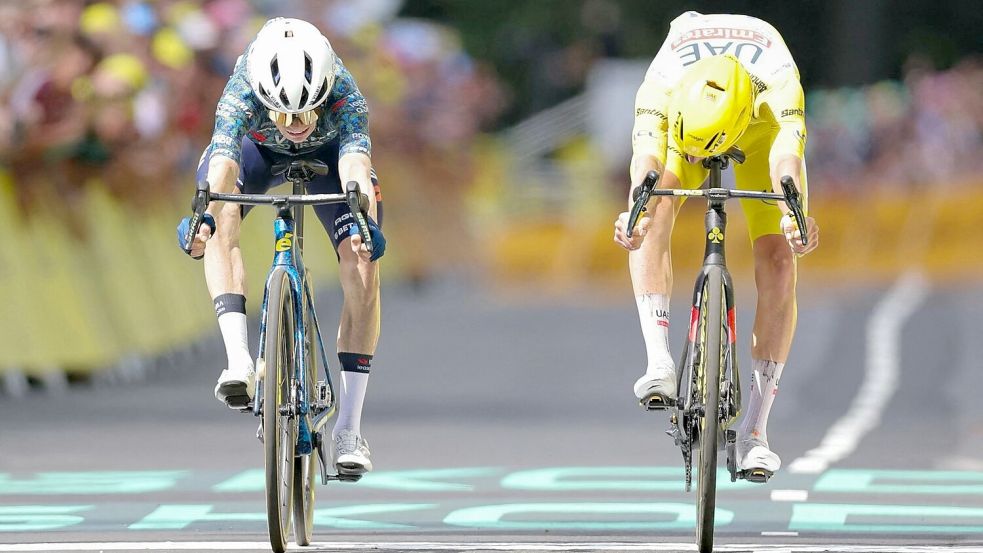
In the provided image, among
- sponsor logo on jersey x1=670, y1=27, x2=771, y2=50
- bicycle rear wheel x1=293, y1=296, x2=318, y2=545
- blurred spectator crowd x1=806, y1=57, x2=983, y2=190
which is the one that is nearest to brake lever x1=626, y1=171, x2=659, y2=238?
sponsor logo on jersey x1=670, y1=27, x2=771, y2=50

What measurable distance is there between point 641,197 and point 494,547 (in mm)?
1384

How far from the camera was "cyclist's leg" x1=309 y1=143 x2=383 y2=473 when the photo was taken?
9289 millimetres

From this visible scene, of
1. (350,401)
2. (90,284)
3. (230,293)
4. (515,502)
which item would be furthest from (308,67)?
(90,284)

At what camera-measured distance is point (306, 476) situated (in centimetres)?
910

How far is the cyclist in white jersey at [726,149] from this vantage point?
29.1 feet

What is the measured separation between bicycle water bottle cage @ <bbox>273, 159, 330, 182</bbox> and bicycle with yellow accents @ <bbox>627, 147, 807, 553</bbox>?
116cm

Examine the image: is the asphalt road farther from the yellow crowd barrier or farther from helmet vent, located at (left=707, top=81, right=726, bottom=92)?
helmet vent, located at (left=707, top=81, right=726, bottom=92)

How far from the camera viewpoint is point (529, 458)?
13008 mm

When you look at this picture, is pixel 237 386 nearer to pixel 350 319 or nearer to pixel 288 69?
pixel 350 319

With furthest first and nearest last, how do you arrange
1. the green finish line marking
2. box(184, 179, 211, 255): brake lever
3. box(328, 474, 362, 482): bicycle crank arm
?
the green finish line marking < box(328, 474, 362, 482): bicycle crank arm < box(184, 179, 211, 255): brake lever

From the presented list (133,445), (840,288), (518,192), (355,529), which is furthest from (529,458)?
(518,192)

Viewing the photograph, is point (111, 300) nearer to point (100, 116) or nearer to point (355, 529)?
point (100, 116)

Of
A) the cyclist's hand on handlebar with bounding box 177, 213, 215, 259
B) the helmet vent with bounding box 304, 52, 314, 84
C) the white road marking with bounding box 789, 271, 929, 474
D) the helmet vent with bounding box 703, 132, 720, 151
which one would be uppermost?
the white road marking with bounding box 789, 271, 929, 474

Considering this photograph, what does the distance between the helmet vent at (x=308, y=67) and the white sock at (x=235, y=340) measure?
0.90 meters
